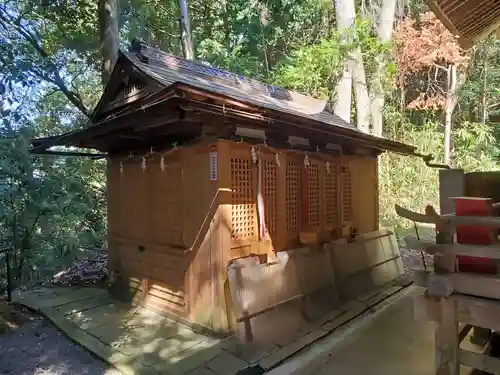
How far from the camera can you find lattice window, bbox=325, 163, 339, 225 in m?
6.34

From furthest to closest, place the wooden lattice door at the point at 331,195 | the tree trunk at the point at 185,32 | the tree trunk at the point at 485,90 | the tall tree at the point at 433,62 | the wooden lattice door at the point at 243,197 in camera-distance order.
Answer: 1. the tree trunk at the point at 485,90
2. the tall tree at the point at 433,62
3. the tree trunk at the point at 185,32
4. the wooden lattice door at the point at 331,195
5. the wooden lattice door at the point at 243,197

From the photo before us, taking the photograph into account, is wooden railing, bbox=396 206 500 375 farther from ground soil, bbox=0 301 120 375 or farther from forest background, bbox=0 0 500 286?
forest background, bbox=0 0 500 286

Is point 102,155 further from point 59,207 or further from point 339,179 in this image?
point 339,179

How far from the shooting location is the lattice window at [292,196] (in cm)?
557

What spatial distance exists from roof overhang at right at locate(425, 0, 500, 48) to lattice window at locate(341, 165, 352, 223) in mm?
2801

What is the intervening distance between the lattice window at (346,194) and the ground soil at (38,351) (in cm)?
445

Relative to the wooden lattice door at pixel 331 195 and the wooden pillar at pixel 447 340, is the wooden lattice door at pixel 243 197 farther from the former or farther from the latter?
the wooden pillar at pixel 447 340

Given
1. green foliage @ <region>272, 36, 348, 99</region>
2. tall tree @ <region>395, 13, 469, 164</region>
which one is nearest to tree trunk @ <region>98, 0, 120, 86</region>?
green foliage @ <region>272, 36, 348, 99</region>

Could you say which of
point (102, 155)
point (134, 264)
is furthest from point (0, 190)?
point (134, 264)

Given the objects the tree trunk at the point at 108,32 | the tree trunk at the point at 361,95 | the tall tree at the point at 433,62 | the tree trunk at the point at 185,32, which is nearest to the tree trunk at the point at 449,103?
the tall tree at the point at 433,62

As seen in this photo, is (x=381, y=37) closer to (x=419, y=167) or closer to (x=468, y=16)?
(x=419, y=167)

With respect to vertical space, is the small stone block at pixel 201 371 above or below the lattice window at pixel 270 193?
below

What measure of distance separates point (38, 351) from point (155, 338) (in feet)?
4.36

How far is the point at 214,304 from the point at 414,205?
31.4 ft
